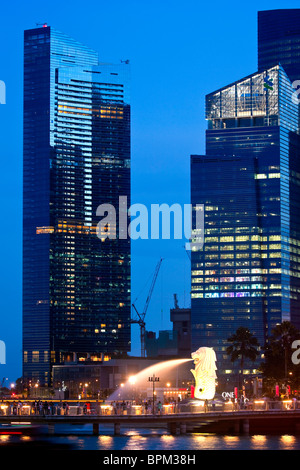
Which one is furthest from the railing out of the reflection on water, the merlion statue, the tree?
the tree

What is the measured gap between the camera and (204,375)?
12962cm

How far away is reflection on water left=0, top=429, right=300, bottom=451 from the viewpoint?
10512 centimetres

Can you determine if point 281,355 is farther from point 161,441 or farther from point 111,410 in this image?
point 161,441

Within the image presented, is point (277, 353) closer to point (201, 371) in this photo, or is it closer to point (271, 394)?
point (271, 394)

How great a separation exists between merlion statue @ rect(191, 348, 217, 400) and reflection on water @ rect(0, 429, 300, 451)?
7474 mm

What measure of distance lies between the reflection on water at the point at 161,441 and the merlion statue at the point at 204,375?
747 cm

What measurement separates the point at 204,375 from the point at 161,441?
19.6 m

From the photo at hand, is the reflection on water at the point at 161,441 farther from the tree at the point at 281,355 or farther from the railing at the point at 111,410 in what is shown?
the tree at the point at 281,355

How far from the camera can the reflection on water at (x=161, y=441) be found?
105 m

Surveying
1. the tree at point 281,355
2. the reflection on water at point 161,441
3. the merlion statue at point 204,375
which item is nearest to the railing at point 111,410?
the reflection on water at point 161,441

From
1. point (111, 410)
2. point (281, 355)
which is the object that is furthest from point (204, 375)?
point (281, 355)
